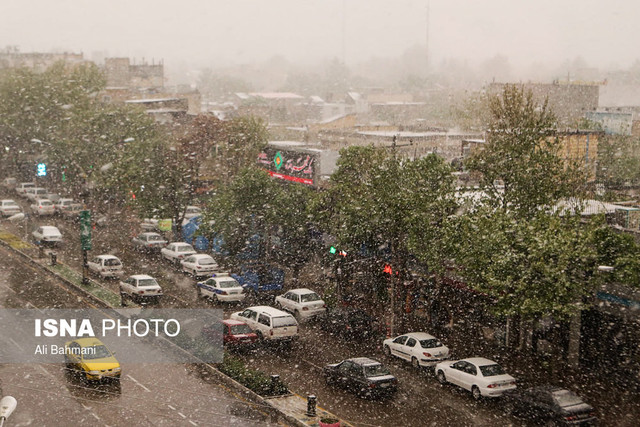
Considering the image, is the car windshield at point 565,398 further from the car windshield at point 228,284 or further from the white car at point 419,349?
the car windshield at point 228,284

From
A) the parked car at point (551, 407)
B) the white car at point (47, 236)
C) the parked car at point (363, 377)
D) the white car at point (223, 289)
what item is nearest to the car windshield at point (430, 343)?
the parked car at point (363, 377)

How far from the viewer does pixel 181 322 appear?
2578 centimetres

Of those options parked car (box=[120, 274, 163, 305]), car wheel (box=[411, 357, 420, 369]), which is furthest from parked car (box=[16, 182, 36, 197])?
car wheel (box=[411, 357, 420, 369])

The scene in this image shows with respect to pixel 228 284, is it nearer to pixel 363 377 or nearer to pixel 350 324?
pixel 350 324

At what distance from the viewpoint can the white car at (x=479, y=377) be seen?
1867 centimetres

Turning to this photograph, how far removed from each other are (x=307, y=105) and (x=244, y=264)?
6828 centimetres

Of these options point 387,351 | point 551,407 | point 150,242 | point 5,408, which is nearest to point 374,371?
point 387,351

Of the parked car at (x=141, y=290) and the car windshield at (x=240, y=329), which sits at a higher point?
the car windshield at (x=240, y=329)

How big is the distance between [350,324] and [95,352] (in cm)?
815

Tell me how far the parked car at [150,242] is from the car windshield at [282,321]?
600 inches

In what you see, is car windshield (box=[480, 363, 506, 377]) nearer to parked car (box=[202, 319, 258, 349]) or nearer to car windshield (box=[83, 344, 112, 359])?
parked car (box=[202, 319, 258, 349])

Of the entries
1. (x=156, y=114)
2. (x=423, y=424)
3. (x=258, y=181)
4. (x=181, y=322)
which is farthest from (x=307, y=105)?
(x=423, y=424)

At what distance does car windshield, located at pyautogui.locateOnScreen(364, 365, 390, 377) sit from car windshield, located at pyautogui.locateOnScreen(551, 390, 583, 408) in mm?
4258

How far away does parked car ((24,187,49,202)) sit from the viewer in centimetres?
4899
